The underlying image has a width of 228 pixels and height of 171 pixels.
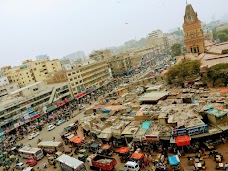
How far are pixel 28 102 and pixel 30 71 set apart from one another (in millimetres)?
29323

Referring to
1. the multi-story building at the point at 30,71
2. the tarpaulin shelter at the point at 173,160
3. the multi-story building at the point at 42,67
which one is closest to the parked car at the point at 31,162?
the tarpaulin shelter at the point at 173,160

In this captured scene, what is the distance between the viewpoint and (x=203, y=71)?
4253cm

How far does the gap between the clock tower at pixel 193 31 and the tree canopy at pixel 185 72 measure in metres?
19.1

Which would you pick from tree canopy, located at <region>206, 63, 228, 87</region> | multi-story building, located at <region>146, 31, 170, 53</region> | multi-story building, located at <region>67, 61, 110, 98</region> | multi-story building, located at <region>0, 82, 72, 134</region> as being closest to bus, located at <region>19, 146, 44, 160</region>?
multi-story building, located at <region>0, 82, 72, 134</region>

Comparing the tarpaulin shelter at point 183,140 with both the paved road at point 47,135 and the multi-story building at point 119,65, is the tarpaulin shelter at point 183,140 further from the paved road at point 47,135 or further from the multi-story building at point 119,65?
the multi-story building at point 119,65

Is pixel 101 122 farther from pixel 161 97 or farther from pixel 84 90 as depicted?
pixel 84 90

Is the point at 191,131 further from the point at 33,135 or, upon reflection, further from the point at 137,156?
the point at 33,135

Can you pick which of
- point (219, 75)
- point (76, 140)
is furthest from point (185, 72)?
point (76, 140)

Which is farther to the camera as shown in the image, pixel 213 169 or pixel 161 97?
pixel 161 97

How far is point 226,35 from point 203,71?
77638 mm

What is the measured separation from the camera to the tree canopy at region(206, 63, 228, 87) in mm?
36188

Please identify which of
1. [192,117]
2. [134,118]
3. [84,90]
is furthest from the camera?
[84,90]

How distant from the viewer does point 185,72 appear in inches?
1711

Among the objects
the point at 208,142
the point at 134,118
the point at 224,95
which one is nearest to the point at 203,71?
the point at 224,95
